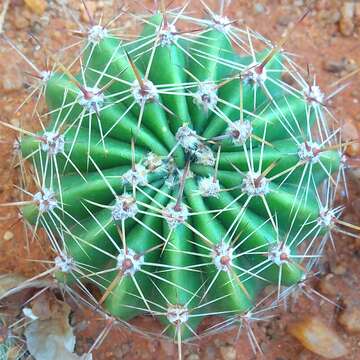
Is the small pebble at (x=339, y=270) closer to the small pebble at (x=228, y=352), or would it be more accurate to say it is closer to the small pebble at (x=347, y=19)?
the small pebble at (x=228, y=352)

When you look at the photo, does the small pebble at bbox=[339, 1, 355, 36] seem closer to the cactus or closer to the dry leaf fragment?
the cactus

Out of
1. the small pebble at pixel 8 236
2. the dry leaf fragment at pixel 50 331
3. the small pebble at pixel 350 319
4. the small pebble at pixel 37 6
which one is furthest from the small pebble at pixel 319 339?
the small pebble at pixel 37 6

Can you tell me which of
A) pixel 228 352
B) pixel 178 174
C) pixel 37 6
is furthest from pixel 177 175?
pixel 37 6

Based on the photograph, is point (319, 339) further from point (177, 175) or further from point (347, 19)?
point (347, 19)

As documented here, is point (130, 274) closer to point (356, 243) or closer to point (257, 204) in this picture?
point (257, 204)

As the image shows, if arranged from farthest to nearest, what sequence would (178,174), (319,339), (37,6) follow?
(37,6)
(319,339)
(178,174)

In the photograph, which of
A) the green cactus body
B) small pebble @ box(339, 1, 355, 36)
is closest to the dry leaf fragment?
the green cactus body

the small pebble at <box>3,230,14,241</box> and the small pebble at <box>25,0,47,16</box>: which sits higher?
the small pebble at <box>25,0,47,16</box>
